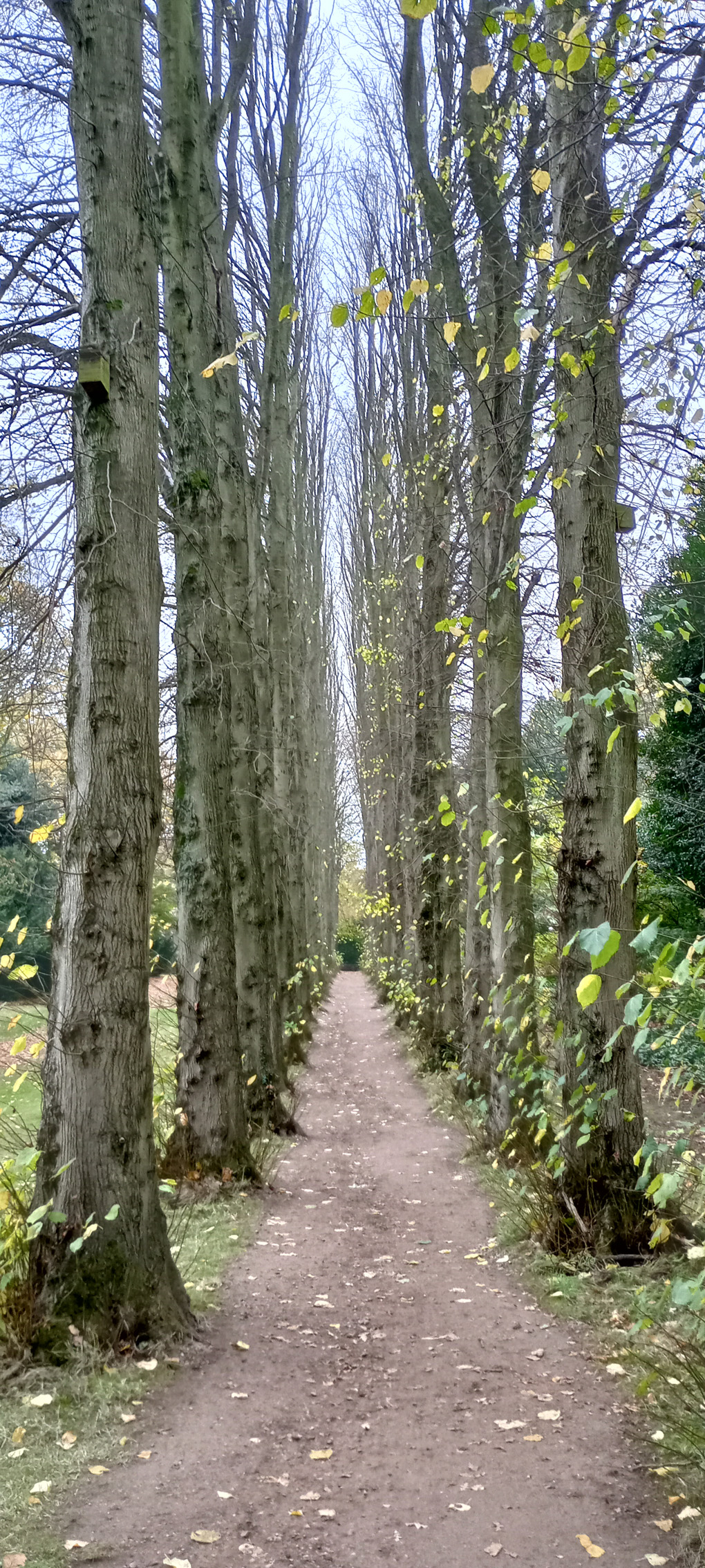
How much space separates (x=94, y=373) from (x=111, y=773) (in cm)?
168

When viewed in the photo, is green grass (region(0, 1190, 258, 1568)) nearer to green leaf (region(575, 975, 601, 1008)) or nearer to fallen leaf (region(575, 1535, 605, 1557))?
fallen leaf (region(575, 1535, 605, 1557))

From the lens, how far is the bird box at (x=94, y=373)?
4.44 meters

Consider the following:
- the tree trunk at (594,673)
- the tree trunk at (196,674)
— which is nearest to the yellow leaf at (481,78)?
the tree trunk at (594,673)

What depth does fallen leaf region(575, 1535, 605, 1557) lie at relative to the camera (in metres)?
2.96

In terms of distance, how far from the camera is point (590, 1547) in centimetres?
299

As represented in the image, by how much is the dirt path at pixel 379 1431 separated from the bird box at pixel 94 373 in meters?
4.03

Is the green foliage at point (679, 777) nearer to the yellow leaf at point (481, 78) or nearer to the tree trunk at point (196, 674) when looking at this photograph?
the tree trunk at point (196, 674)

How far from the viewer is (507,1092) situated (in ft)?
25.1

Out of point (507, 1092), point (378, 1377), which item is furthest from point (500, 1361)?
point (507, 1092)

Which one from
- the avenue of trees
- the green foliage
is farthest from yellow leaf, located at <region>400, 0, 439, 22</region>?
the green foliage

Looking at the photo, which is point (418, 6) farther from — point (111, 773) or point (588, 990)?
point (111, 773)

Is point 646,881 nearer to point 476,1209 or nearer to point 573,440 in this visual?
point 476,1209

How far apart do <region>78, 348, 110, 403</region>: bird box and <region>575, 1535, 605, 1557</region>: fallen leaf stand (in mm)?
4447

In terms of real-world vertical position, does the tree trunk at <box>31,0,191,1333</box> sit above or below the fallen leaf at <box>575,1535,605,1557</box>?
above
